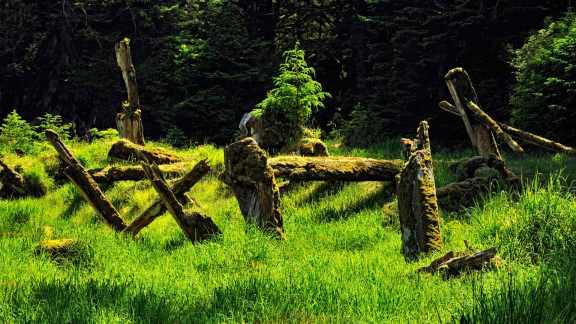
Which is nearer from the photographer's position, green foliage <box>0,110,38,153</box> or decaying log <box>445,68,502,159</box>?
decaying log <box>445,68,502,159</box>

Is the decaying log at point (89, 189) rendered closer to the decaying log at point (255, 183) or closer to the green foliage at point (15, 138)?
the decaying log at point (255, 183)

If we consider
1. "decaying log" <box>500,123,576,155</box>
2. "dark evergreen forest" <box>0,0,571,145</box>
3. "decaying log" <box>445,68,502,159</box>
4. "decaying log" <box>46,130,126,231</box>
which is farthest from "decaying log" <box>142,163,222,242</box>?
"dark evergreen forest" <box>0,0,571,145</box>

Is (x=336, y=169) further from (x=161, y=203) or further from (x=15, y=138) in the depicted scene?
(x=15, y=138)

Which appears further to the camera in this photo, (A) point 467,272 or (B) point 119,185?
(B) point 119,185

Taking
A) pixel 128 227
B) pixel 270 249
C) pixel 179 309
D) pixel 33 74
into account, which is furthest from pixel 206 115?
pixel 179 309

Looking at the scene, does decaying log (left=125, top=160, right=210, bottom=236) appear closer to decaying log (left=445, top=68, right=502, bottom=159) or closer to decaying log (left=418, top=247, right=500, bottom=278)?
decaying log (left=418, top=247, right=500, bottom=278)

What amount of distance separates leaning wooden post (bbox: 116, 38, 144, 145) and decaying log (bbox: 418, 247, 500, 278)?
536 inches

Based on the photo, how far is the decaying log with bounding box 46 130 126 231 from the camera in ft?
32.7

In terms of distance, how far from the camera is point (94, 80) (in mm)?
30328

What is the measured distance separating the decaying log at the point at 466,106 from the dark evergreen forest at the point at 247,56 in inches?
216

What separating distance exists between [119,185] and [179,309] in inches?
370

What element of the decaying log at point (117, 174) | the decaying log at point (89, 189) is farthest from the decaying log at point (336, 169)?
the decaying log at point (117, 174)

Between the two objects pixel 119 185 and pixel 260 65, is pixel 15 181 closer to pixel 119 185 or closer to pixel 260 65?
pixel 119 185

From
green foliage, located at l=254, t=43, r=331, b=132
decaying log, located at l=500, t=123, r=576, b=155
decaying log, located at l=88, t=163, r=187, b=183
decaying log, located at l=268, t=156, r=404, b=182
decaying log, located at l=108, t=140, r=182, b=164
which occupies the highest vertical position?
green foliage, located at l=254, t=43, r=331, b=132
